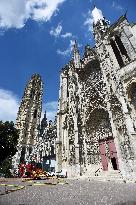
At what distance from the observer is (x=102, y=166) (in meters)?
16.2

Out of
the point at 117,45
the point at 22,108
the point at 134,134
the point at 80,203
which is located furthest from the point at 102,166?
the point at 22,108

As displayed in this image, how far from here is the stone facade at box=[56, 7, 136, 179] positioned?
1405 centimetres

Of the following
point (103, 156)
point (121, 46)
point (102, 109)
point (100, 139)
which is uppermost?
point (121, 46)

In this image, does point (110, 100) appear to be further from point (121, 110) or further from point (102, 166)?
point (102, 166)

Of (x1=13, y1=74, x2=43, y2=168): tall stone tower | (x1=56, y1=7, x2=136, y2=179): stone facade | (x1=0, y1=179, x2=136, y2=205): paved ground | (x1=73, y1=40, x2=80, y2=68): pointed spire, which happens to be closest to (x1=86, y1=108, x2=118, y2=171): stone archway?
(x1=56, y1=7, x2=136, y2=179): stone facade

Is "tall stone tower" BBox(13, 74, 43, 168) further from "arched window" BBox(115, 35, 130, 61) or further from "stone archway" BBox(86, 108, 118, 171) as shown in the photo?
"arched window" BBox(115, 35, 130, 61)

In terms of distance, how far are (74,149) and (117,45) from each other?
1086 cm

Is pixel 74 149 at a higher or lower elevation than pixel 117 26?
lower

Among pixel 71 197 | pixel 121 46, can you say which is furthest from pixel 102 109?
pixel 71 197

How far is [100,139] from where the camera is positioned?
17.3m

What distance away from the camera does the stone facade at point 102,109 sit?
553 inches

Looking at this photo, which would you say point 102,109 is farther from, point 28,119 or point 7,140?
point 28,119

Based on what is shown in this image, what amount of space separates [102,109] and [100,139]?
2.74 meters

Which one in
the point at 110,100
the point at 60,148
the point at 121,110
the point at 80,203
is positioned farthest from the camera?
the point at 60,148
